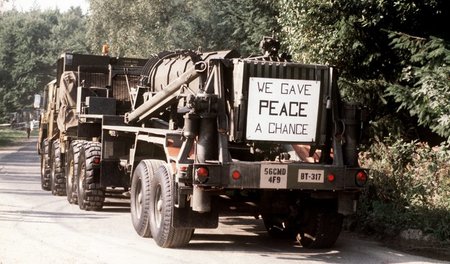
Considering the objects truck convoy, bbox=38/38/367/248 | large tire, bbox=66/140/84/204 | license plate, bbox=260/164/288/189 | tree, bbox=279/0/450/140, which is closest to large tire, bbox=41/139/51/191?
large tire, bbox=66/140/84/204

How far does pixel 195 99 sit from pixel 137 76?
19.3 feet

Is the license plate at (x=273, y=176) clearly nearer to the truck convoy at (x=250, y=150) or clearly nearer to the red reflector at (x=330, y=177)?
the truck convoy at (x=250, y=150)

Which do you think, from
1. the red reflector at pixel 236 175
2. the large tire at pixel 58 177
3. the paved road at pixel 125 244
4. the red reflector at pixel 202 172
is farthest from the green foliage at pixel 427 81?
the large tire at pixel 58 177

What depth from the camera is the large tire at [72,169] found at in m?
14.6

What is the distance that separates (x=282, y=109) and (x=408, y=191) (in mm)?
3503

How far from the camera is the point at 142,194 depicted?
1069 cm

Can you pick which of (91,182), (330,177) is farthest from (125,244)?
(91,182)

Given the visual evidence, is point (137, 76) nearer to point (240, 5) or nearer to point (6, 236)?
point (6, 236)

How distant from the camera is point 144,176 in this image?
34.8ft

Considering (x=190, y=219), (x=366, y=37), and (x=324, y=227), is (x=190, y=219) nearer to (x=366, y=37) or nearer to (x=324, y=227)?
(x=324, y=227)

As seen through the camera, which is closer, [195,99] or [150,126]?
[195,99]

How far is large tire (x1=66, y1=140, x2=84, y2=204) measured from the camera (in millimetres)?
14586

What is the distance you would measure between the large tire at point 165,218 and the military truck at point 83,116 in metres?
3.39

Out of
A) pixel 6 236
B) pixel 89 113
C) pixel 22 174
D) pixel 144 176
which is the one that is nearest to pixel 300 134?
pixel 144 176
